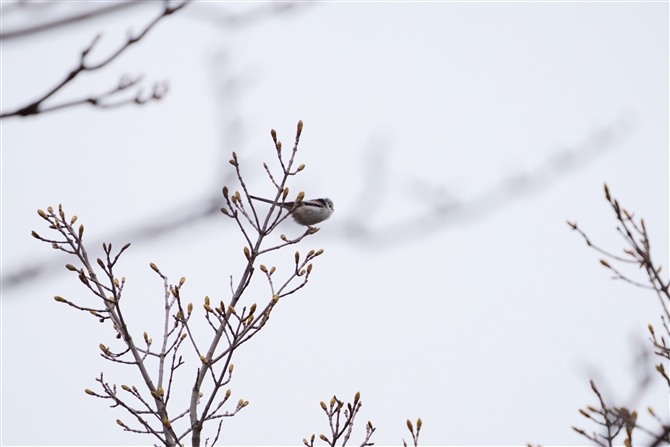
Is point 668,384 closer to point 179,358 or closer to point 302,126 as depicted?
point 302,126

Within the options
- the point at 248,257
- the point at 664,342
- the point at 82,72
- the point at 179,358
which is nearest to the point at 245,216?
the point at 248,257

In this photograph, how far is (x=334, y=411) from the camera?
212 inches

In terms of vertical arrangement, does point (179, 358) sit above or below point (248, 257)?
below

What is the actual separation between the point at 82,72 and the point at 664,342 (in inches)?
180

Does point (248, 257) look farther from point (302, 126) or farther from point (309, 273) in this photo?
point (302, 126)

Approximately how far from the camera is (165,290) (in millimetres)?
5805

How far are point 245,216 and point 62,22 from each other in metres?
3.22

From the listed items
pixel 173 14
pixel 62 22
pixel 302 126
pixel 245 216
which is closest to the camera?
pixel 62 22

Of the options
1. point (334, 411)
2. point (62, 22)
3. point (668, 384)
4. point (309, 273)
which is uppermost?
point (309, 273)

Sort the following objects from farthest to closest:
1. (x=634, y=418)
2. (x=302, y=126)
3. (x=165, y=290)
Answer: (x=165, y=290) → (x=302, y=126) → (x=634, y=418)

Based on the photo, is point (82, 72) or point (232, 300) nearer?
point (82, 72)

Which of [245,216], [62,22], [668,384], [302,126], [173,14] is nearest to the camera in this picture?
[62,22]

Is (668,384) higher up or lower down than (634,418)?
higher up

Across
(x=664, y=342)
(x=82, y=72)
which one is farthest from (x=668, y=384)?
(x=82, y=72)
